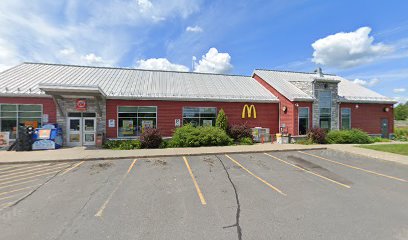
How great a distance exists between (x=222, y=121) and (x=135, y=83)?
340 inches

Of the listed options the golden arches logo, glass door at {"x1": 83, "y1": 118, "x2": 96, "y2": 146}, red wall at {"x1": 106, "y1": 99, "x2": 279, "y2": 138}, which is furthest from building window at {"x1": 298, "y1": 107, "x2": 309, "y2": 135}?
glass door at {"x1": 83, "y1": 118, "x2": 96, "y2": 146}

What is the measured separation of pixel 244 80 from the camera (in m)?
22.7

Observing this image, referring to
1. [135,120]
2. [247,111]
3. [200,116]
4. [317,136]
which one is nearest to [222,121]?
[200,116]

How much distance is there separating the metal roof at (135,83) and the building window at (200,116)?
942 mm

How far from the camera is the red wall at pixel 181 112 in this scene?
1514 cm

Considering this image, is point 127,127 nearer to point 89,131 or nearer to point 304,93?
point 89,131

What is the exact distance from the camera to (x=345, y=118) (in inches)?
755

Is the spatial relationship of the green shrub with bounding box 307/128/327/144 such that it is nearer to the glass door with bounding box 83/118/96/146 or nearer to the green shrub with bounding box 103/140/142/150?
the green shrub with bounding box 103/140/142/150

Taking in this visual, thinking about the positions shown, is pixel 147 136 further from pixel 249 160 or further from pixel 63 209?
pixel 63 209

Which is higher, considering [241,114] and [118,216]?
[241,114]

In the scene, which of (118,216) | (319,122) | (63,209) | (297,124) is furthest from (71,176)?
(319,122)

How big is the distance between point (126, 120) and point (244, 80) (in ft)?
45.6

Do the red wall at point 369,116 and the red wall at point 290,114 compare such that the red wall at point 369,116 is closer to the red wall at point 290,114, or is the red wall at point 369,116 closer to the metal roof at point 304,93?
the metal roof at point 304,93

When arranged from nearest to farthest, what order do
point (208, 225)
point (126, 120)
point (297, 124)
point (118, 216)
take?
1. point (208, 225)
2. point (118, 216)
3. point (126, 120)
4. point (297, 124)
